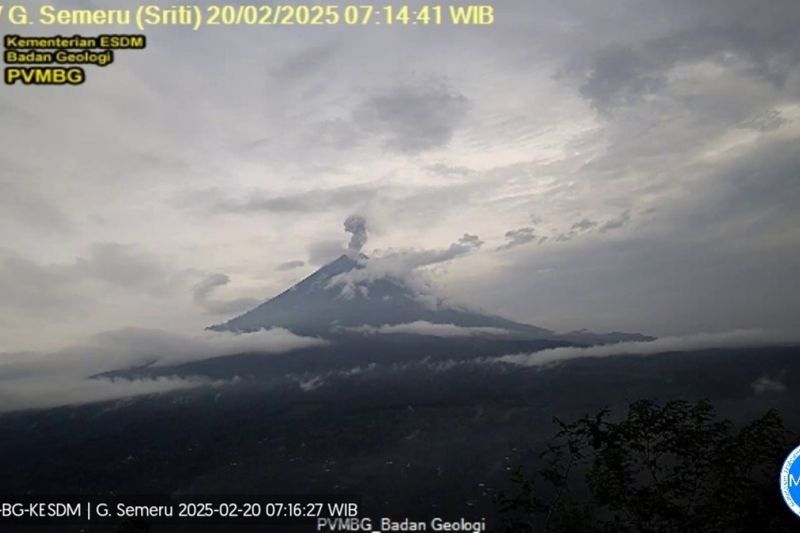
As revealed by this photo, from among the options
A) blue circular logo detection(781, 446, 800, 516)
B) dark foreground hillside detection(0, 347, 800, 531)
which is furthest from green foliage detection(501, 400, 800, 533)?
dark foreground hillside detection(0, 347, 800, 531)

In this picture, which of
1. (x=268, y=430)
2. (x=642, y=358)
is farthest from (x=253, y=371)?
(x=642, y=358)

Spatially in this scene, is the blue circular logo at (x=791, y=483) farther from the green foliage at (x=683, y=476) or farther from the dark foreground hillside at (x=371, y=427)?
the dark foreground hillside at (x=371, y=427)

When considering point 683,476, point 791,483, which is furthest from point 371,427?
point 791,483

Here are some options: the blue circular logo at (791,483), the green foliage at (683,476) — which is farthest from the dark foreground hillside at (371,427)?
the blue circular logo at (791,483)

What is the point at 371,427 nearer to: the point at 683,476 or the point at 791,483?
the point at 683,476

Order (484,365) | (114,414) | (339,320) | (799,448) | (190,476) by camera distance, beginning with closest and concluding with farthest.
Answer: (799,448) < (190,476) < (114,414) < (484,365) < (339,320)

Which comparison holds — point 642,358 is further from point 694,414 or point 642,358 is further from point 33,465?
point 694,414

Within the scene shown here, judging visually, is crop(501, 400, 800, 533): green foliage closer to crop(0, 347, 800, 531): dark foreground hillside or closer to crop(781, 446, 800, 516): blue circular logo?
crop(781, 446, 800, 516): blue circular logo
